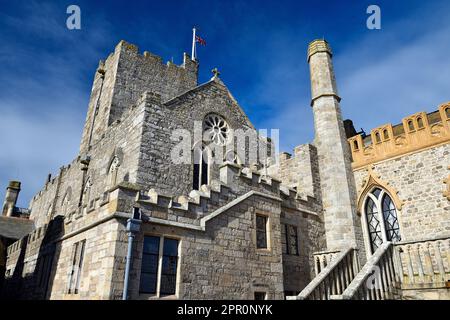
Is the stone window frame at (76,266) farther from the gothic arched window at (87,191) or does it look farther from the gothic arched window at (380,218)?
the gothic arched window at (380,218)

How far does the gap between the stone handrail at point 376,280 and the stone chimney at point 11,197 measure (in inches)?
1501

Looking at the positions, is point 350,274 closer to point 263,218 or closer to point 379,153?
point 263,218

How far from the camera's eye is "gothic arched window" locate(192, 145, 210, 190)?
15.6 metres

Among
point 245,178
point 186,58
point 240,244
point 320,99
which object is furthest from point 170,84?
point 240,244

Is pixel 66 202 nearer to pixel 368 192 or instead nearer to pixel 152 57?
pixel 152 57

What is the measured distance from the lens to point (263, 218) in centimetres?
1197

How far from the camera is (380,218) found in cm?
1327

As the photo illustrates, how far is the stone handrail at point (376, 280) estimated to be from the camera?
8078 mm

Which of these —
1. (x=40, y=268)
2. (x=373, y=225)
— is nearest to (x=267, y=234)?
(x=373, y=225)

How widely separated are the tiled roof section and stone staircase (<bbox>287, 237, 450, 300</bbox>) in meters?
22.1

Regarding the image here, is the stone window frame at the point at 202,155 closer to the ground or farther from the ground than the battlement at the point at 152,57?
closer to the ground

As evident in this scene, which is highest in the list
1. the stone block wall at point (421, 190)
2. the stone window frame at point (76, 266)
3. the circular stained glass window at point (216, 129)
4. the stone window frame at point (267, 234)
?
the circular stained glass window at point (216, 129)

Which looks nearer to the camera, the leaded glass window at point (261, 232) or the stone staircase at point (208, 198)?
the stone staircase at point (208, 198)

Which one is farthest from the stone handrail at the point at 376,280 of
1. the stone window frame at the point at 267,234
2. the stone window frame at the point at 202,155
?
the stone window frame at the point at 202,155
